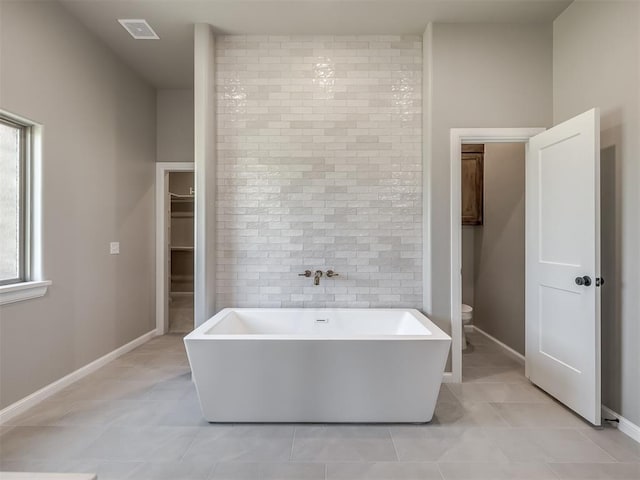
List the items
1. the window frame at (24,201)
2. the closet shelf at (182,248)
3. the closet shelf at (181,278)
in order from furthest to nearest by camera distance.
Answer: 1. the closet shelf at (181,278)
2. the closet shelf at (182,248)
3. the window frame at (24,201)

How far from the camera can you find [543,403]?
253 cm

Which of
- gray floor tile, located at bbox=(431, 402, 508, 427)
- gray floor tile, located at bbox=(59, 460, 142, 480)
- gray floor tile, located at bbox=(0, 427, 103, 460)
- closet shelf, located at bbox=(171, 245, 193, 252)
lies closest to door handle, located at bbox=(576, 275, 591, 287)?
gray floor tile, located at bbox=(431, 402, 508, 427)

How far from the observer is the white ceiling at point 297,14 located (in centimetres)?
266

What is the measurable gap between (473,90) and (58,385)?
4041 millimetres

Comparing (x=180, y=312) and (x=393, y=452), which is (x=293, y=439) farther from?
(x=180, y=312)

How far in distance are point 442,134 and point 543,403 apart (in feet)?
7.08

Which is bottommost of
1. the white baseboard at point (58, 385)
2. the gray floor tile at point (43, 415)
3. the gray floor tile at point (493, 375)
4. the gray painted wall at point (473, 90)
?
the gray floor tile at point (43, 415)

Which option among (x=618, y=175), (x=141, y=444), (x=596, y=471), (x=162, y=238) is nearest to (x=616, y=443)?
(x=596, y=471)

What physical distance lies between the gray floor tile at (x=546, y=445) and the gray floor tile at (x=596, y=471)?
4 centimetres

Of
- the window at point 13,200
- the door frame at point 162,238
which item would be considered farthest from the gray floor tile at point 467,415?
the door frame at point 162,238

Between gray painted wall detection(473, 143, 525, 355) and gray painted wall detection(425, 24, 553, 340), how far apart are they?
2.42ft

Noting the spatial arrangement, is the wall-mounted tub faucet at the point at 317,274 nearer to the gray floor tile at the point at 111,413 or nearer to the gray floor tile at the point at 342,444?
the gray floor tile at the point at 342,444

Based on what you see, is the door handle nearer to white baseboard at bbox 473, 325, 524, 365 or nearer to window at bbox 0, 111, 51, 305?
white baseboard at bbox 473, 325, 524, 365

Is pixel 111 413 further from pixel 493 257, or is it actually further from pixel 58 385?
pixel 493 257
